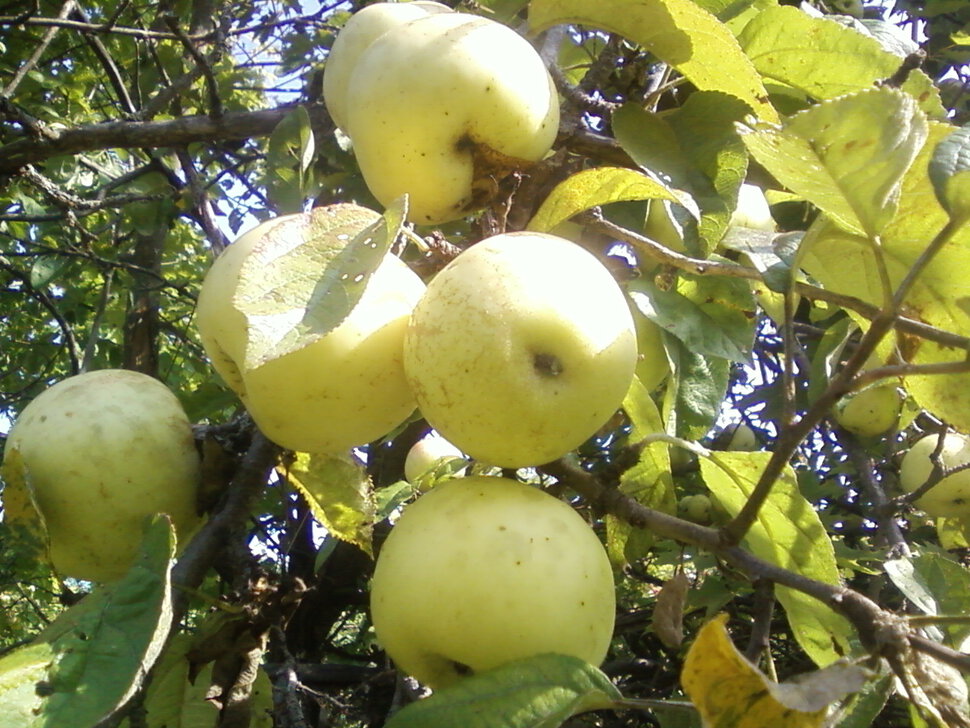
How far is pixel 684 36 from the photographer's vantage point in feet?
3.83

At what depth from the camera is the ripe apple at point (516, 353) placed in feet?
2.91

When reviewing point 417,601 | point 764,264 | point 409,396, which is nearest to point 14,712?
point 417,601

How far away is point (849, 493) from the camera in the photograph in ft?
12.0

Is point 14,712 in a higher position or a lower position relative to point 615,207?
lower

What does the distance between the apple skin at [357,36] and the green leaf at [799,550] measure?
86 centimetres

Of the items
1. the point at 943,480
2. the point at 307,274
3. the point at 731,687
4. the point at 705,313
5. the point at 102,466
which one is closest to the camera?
the point at 731,687

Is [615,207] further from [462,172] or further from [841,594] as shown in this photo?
[841,594]

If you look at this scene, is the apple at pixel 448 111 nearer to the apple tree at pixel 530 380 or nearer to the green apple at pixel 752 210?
the apple tree at pixel 530 380

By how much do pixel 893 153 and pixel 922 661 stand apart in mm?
484

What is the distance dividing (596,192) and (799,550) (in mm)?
526

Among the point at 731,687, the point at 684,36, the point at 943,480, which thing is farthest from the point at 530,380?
the point at 943,480

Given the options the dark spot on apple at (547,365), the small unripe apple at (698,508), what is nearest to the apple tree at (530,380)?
the dark spot on apple at (547,365)

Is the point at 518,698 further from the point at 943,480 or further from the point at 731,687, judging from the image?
the point at 943,480

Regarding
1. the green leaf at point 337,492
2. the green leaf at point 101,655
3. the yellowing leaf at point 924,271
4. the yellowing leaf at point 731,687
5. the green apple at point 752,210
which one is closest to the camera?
the yellowing leaf at point 731,687
